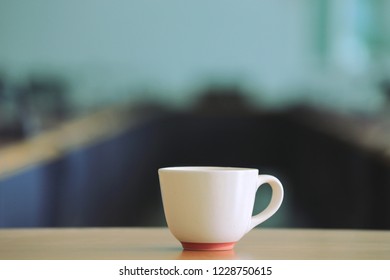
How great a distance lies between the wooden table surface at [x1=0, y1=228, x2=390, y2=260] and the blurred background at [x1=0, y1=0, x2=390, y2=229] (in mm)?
1164

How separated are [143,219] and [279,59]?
0.56m

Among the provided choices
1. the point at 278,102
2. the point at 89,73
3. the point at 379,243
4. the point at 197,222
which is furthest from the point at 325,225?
the point at 197,222

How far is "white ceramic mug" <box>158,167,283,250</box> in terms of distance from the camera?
0.50 meters

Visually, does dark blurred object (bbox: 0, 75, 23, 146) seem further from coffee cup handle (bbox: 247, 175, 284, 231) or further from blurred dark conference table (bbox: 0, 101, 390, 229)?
coffee cup handle (bbox: 247, 175, 284, 231)

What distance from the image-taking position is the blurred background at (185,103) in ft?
6.28

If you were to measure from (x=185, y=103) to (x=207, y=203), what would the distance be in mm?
1466

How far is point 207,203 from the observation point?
50cm

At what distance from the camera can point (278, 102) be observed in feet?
6.39

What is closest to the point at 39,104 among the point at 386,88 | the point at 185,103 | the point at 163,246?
the point at 185,103

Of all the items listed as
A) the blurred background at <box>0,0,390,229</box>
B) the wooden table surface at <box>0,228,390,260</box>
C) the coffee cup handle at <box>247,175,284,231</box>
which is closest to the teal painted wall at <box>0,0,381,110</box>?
the blurred background at <box>0,0,390,229</box>

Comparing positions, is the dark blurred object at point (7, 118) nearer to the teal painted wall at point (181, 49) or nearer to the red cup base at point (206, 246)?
the teal painted wall at point (181, 49)
